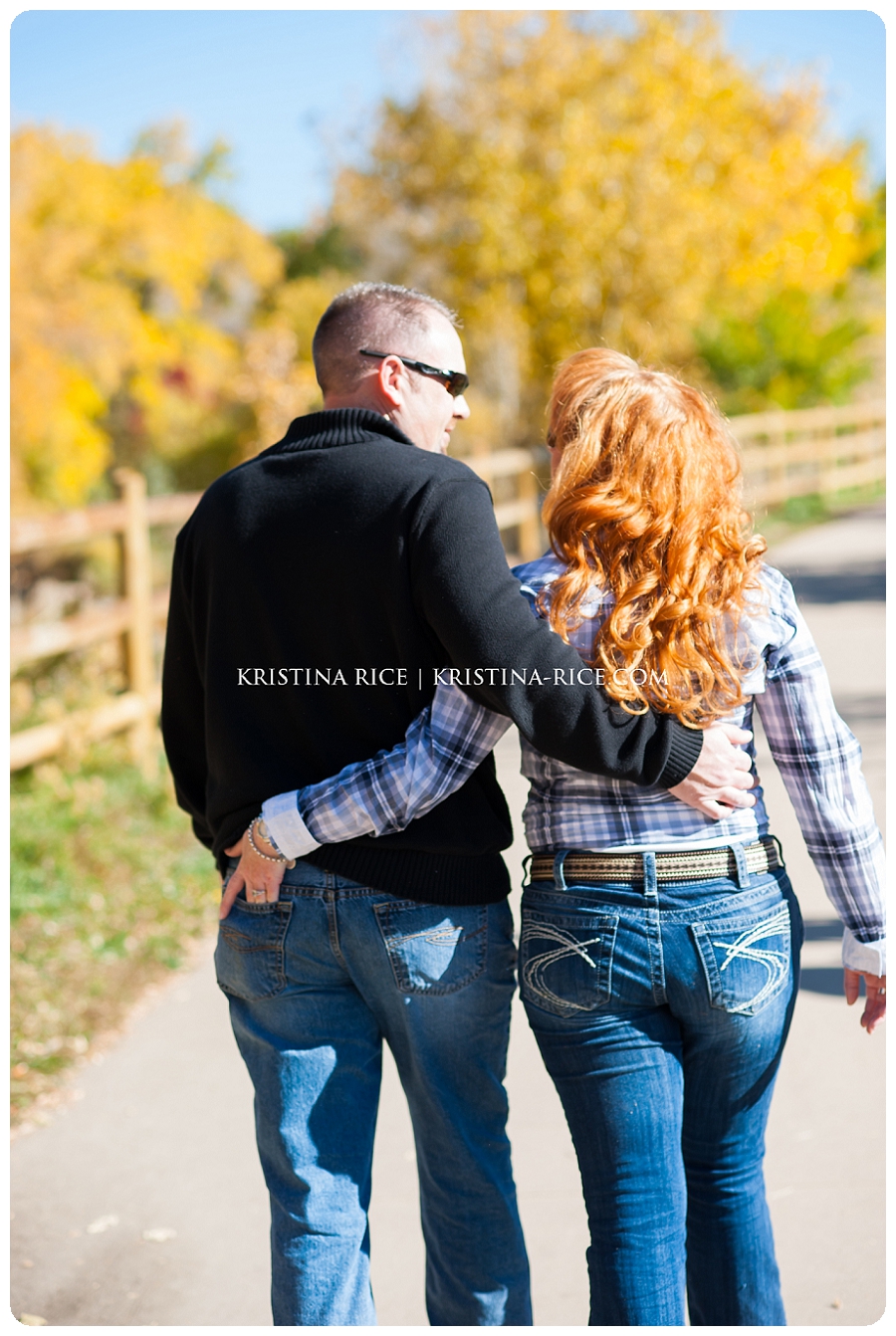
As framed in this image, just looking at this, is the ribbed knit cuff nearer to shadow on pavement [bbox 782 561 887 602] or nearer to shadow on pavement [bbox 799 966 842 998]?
shadow on pavement [bbox 799 966 842 998]

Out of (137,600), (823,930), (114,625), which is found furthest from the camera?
(137,600)

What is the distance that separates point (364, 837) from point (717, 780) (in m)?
0.58

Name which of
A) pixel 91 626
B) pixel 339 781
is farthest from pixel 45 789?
pixel 339 781

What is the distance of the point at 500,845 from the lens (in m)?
2.03

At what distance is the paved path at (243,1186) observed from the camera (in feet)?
8.60

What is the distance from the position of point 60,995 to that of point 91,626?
265cm

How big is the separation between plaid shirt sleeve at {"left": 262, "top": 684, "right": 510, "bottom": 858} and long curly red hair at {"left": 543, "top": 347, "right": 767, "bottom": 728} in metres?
0.22

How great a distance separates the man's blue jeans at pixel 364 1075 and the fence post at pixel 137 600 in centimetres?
471

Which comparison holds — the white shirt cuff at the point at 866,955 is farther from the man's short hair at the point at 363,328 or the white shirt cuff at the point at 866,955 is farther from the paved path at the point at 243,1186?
the man's short hair at the point at 363,328

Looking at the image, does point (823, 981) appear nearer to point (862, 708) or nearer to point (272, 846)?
point (272, 846)

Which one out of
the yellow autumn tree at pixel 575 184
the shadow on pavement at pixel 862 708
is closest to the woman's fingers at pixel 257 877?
the shadow on pavement at pixel 862 708

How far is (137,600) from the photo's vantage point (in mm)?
6695

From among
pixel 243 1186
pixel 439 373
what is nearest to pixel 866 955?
pixel 439 373

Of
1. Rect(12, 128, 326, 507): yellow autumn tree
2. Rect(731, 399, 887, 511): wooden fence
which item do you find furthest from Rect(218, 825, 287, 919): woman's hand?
Rect(731, 399, 887, 511): wooden fence
